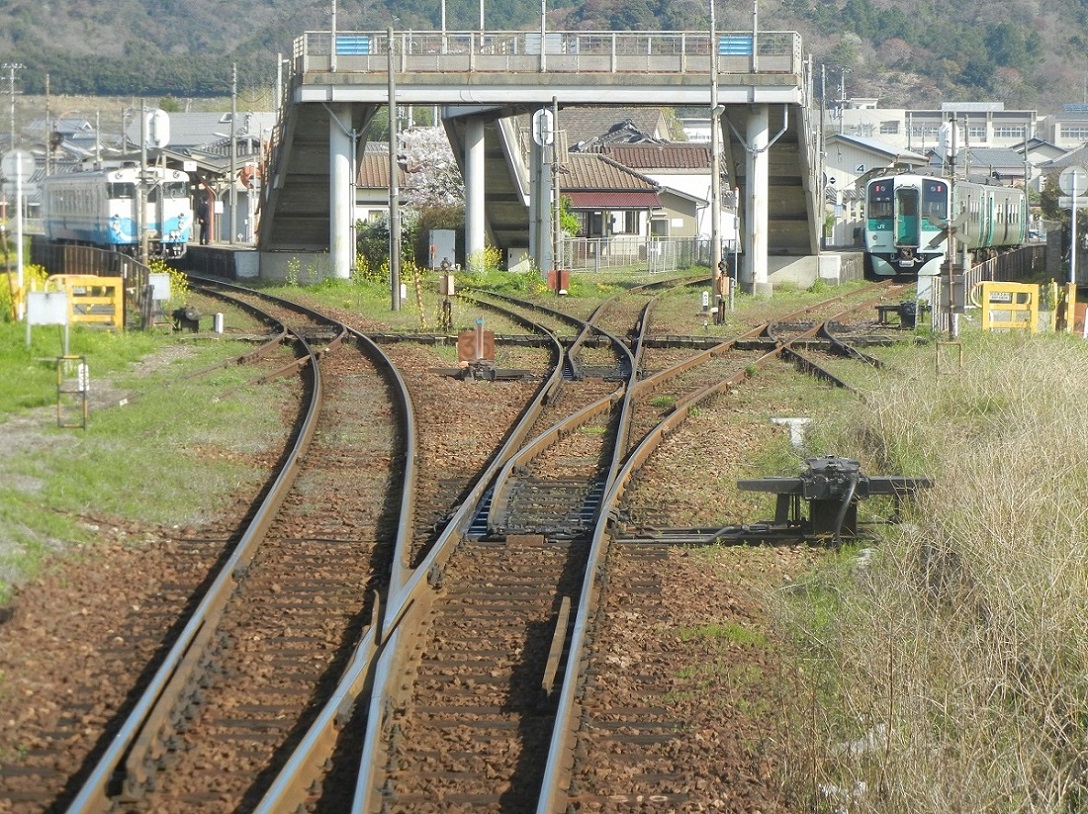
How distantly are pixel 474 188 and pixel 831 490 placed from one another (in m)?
28.1

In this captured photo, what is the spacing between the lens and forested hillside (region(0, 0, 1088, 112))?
147875mm

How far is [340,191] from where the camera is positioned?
105 ft

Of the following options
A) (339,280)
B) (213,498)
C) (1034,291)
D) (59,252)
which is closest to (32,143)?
(59,252)

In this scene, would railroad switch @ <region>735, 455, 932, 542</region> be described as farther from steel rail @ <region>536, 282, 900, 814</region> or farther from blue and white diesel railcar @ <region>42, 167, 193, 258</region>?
blue and white diesel railcar @ <region>42, 167, 193, 258</region>

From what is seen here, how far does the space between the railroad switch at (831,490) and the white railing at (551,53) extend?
73.9ft

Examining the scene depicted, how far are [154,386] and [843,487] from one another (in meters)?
8.54

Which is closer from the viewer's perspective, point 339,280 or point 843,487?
point 843,487

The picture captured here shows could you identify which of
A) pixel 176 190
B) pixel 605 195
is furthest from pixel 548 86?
pixel 605 195

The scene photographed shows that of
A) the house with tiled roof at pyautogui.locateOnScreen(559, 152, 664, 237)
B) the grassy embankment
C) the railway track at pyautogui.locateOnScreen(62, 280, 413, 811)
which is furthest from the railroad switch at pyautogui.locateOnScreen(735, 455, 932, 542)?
the house with tiled roof at pyautogui.locateOnScreen(559, 152, 664, 237)

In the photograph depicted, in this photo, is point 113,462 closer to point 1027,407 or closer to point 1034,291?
point 1027,407

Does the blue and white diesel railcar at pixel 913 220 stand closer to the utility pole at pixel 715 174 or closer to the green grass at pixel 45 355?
the utility pole at pixel 715 174

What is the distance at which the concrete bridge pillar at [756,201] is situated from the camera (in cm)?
3177

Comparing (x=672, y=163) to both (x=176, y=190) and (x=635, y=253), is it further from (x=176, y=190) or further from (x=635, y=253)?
(x=176, y=190)

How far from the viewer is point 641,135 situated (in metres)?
84.7
